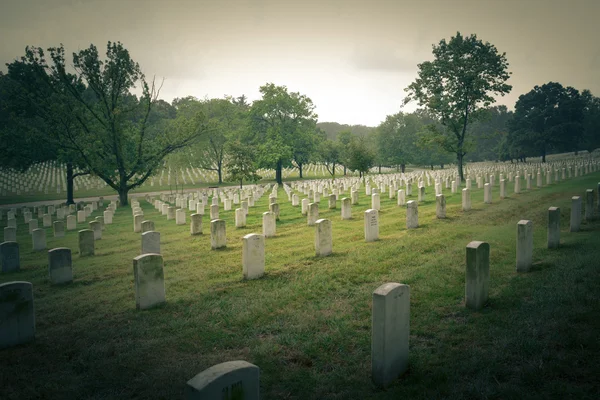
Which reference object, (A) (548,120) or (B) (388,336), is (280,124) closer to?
(B) (388,336)

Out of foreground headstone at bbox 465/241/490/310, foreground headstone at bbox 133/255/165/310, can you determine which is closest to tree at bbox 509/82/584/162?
foreground headstone at bbox 465/241/490/310

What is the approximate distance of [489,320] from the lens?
17.4 feet

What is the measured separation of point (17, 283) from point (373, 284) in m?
6.04

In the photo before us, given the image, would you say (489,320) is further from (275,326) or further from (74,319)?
(74,319)

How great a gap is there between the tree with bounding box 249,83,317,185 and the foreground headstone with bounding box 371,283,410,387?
128 ft

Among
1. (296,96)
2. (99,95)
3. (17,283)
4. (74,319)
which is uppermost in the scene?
(296,96)

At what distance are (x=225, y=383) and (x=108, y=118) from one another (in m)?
32.0

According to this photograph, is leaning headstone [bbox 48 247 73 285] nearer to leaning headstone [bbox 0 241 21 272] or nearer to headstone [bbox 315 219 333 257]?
leaning headstone [bbox 0 241 21 272]

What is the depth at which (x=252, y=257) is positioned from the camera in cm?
818

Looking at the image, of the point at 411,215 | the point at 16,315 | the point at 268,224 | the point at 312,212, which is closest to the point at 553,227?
the point at 411,215

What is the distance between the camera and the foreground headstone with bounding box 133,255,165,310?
6641 mm

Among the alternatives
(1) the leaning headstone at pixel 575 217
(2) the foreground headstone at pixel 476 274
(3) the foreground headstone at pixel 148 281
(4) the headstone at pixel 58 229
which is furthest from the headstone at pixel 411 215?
(4) the headstone at pixel 58 229

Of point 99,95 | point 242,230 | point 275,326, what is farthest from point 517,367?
point 99,95

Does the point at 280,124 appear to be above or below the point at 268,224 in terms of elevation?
above
